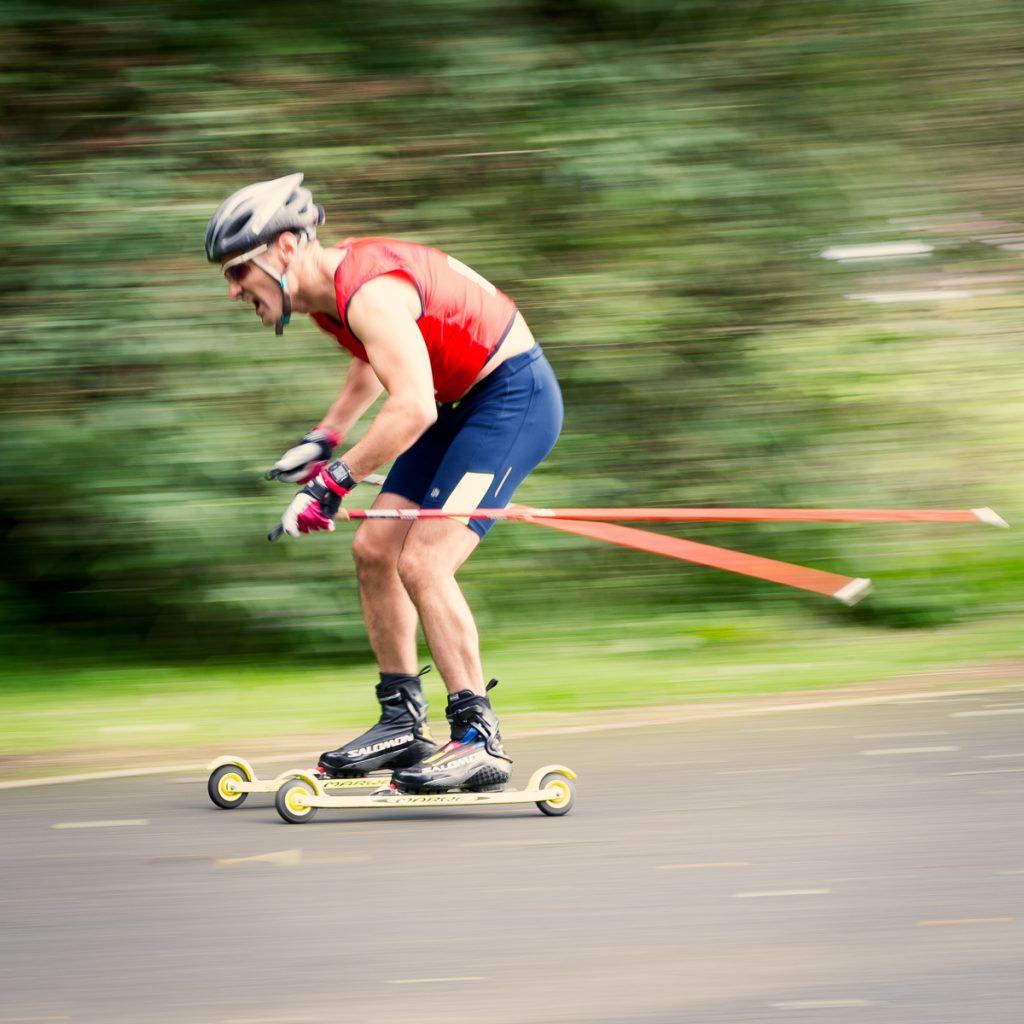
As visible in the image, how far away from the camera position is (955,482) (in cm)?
963

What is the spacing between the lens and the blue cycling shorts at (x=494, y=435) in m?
5.32

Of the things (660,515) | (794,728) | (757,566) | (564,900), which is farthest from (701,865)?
(794,728)

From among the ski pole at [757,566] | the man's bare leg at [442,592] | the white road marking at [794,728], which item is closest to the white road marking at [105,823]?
the man's bare leg at [442,592]

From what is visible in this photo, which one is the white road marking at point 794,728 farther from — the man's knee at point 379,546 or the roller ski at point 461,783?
the man's knee at point 379,546

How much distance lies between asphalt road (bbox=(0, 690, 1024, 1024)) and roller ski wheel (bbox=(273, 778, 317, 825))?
0.07 metres

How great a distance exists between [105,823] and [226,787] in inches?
15.3

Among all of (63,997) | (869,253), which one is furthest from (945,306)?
(63,997)

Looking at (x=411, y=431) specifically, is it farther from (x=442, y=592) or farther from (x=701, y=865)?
(x=701, y=865)

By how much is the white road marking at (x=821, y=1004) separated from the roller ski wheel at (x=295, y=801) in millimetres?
2098

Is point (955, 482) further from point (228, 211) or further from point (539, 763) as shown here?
point (228, 211)

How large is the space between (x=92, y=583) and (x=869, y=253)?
4.52 metres

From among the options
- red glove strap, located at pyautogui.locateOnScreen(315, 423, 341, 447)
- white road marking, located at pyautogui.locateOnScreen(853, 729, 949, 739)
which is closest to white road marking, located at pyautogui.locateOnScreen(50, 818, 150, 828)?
red glove strap, located at pyautogui.locateOnScreen(315, 423, 341, 447)

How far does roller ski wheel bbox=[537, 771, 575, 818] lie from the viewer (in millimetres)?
5191

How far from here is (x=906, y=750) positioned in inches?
240
